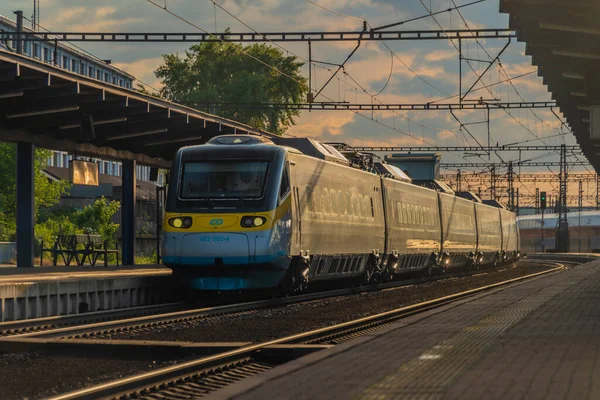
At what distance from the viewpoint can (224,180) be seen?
69.7 ft

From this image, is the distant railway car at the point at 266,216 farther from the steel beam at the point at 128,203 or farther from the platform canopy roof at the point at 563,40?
the steel beam at the point at 128,203

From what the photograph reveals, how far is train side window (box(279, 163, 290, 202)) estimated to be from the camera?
Result: 69.6 ft

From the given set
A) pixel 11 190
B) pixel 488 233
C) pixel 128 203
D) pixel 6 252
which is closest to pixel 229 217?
pixel 128 203

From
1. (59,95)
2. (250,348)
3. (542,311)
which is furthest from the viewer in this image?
(59,95)

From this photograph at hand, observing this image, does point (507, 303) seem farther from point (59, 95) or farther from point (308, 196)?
point (59, 95)

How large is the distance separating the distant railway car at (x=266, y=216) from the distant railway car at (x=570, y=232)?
4615 inches

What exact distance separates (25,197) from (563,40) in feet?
45.1

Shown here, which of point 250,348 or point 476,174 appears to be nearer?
point 250,348

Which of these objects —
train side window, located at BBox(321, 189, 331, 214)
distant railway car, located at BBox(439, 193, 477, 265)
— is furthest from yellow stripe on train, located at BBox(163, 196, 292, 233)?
distant railway car, located at BBox(439, 193, 477, 265)

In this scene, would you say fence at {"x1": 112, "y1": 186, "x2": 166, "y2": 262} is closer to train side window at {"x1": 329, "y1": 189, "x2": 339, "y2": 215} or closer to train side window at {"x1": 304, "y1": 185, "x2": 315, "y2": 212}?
train side window at {"x1": 329, "y1": 189, "x2": 339, "y2": 215}

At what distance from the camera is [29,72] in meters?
22.7

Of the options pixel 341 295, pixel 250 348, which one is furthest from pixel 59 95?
pixel 250 348

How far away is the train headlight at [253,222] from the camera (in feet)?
67.7

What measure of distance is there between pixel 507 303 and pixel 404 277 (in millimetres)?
19598
